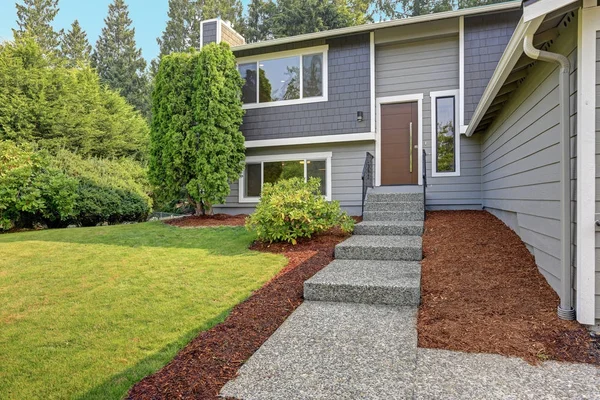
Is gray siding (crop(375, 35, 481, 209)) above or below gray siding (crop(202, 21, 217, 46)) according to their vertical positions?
below

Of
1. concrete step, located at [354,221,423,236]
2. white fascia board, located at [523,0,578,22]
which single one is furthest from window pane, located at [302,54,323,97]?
white fascia board, located at [523,0,578,22]

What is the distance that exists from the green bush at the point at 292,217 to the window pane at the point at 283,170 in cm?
285

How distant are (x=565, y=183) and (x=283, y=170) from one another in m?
6.66

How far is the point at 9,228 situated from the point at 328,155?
8624 millimetres

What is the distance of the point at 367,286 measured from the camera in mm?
3430

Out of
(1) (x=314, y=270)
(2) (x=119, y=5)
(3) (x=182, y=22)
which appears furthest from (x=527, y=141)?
(2) (x=119, y=5)

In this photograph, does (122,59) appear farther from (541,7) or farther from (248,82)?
(541,7)

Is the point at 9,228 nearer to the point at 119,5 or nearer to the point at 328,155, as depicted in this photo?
the point at 328,155

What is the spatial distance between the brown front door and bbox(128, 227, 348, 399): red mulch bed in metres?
4.44

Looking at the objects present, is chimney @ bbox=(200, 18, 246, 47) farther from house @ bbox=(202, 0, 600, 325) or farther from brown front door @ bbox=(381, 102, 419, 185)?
brown front door @ bbox=(381, 102, 419, 185)

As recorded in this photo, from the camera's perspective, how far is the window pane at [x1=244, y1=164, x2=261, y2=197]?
913cm

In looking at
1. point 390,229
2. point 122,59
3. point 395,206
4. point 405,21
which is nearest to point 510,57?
point 390,229

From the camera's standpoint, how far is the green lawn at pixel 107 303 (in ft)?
7.48

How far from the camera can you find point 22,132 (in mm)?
13758
